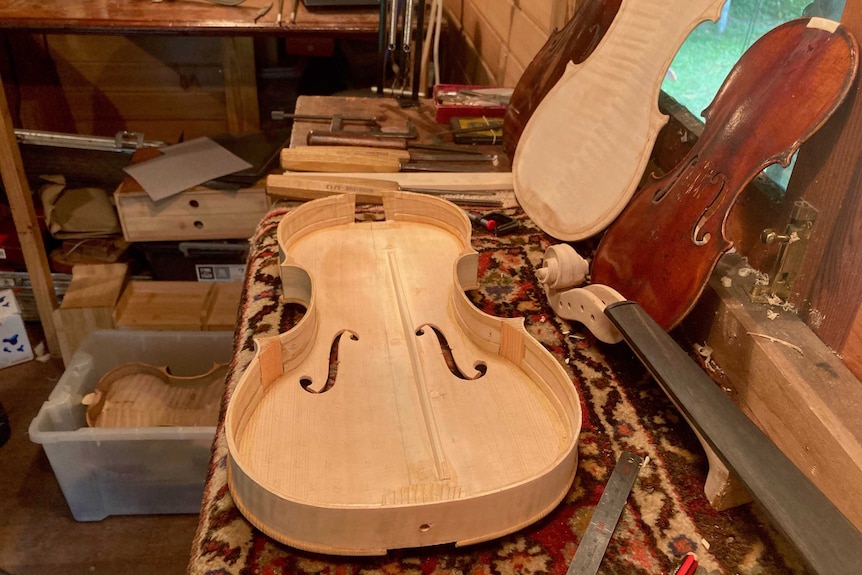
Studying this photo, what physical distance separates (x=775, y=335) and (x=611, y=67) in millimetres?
573

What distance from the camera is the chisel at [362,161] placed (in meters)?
1.45

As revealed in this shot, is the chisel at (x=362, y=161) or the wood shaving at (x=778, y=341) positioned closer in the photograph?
the wood shaving at (x=778, y=341)

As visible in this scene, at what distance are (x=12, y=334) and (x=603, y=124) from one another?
204 centimetres

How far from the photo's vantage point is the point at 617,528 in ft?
2.44

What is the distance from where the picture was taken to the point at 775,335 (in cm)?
86

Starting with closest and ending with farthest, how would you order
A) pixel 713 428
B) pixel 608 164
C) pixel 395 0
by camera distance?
pixel 713 428
pixel 608 164
pixel 395 0

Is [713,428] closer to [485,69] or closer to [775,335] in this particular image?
[775,335]

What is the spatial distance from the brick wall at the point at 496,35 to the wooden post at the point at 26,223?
4.92ft

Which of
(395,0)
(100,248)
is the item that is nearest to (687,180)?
(395,0)

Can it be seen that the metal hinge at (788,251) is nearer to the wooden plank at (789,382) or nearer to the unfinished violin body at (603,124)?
the wooden plank at (789,382)

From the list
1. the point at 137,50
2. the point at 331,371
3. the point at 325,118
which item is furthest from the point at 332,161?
the point at 137,50

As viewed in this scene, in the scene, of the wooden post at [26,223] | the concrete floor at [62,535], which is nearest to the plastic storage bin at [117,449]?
the concrete floor at [62,535]

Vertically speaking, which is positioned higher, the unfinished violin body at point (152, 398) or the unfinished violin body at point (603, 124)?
the unfinished violin body at point (603, 124)

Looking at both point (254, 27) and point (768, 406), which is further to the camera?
point (254, 27)
